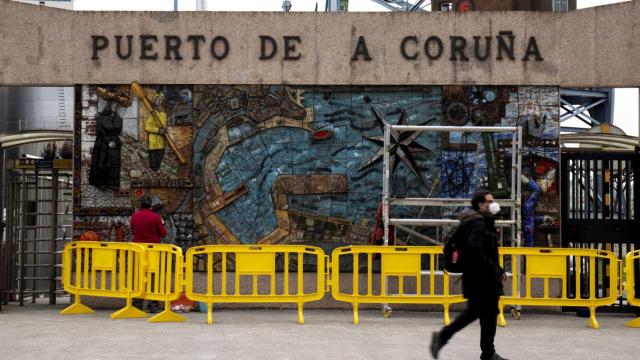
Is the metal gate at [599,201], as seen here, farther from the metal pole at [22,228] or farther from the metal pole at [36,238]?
the metal pole at [22,228]

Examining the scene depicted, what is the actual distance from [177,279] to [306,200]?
2903 millimetres

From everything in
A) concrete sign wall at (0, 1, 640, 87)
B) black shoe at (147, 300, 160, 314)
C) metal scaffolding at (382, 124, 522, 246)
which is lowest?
black shoe at (147, 300, 160, 314)

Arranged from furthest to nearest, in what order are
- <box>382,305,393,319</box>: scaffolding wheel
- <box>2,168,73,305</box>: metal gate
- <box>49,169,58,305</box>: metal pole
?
<box>2,168,73,305</box>: metal gate
<box>49,169,58,305</box>: metal pole
<box>382,305,393,319</box>: scaffolding wheel

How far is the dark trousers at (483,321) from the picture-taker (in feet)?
33.3

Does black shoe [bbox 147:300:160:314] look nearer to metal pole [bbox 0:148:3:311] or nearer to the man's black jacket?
metal pole [bbox 0:148:3:311]

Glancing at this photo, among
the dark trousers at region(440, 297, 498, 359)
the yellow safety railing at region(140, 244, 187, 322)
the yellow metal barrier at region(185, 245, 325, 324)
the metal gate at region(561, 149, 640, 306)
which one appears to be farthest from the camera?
the metal gate at region(561, 149, 640, 306)

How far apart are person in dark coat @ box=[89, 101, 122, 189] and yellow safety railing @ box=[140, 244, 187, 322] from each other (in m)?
2.03

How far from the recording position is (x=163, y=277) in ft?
47.0

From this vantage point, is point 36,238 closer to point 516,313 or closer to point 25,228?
point 25,228

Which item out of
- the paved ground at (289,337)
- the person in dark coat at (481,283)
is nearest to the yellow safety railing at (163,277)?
the paved ground at (289,337)

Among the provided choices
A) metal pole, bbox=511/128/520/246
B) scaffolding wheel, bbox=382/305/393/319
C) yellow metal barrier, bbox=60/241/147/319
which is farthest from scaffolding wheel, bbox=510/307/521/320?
yellow metal barrier, bbox=60/241/147/319

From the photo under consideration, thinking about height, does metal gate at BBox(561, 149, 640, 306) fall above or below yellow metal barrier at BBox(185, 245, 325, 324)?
above

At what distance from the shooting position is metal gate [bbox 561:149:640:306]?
16.1 meters

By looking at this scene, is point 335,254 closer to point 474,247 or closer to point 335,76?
point 335,76
